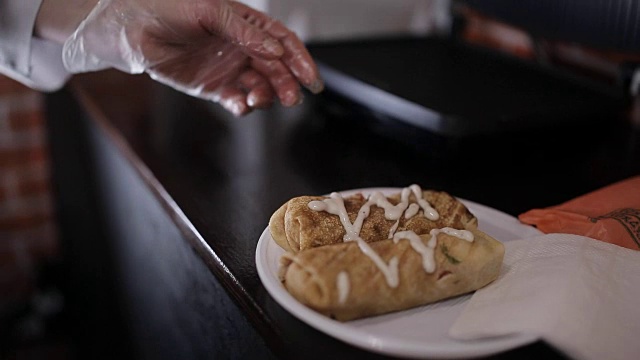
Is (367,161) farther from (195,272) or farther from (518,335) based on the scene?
(518,335)

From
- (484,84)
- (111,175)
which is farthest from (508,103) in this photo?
(111,175)

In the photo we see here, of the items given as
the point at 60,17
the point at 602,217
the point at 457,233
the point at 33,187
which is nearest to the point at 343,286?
the point at 457,233

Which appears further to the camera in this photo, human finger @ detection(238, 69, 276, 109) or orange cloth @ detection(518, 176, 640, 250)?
human finger @ detection(238, 69, 276, 109)

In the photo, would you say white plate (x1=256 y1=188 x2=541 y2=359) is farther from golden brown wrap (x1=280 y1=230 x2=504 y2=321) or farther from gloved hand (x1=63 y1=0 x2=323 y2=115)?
gloved hand (x1=63 y1=0 x2=323 y2=115)

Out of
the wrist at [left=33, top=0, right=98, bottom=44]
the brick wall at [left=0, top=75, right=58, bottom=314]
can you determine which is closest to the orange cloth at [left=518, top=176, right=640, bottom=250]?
the wrist at [left=33, top=0, right=98, bottom=44]

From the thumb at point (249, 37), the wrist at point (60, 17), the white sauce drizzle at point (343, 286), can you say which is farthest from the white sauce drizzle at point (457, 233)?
the wrist at point (60, 17)

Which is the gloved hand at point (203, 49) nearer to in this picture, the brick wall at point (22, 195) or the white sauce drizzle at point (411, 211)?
the white sauce drizzle at point (411, 211)

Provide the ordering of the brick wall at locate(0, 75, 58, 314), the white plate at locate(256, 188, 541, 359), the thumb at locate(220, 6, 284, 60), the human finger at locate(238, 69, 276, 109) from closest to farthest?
the white plate at locate(256, 188, 541, 359) < the thumb at locate(220, 6, 284, 60) < the human finger at locate(238, 69, 276, 109) < the brick wall at locate(0, 75, 58, 314)
